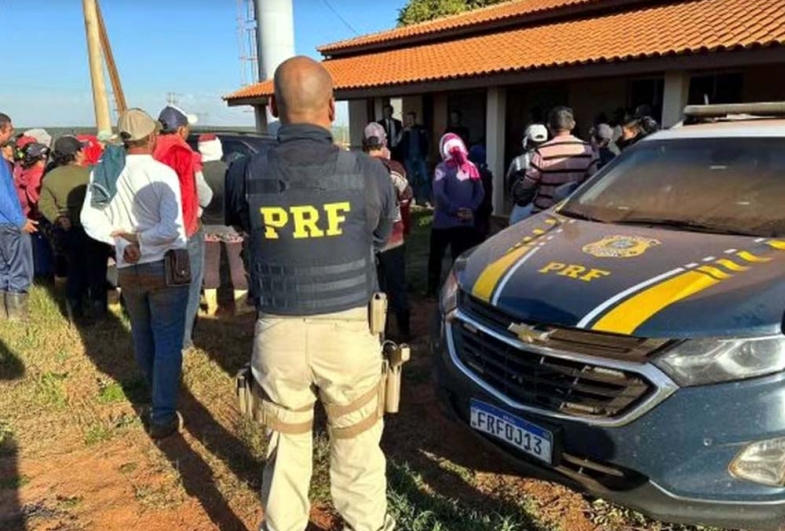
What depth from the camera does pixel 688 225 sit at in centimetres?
302

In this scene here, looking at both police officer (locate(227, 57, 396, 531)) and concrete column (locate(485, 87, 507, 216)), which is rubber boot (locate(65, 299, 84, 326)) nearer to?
police officer (locate(227, 57, 396, 531))

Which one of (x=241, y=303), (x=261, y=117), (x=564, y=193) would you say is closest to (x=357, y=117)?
(x=261, y=117)

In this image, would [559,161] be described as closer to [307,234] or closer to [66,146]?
[307,234]

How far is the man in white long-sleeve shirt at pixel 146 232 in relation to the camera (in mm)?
3387

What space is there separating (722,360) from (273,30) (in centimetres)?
2297

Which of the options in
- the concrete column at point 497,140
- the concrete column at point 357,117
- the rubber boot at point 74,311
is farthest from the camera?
the concrete column at point 357,117

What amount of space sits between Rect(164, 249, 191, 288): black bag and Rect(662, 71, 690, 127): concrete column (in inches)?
308

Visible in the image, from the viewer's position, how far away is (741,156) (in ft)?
10.9

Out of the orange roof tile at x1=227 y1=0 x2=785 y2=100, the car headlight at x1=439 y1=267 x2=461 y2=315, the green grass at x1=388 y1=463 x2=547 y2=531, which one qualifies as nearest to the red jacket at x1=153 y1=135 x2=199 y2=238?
the car headlight at x1=439 y1=267 x2=461 y2=315

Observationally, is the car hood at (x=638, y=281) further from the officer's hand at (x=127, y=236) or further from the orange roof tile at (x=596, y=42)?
the orange roof tile at (x=596, y=42)

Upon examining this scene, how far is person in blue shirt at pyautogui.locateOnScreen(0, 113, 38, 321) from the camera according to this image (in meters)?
5.38

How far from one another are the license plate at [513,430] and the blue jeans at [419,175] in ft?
33.3

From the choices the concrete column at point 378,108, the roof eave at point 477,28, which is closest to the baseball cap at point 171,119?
the roof eave at point 477,28

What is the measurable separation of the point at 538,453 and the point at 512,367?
1.08ft
